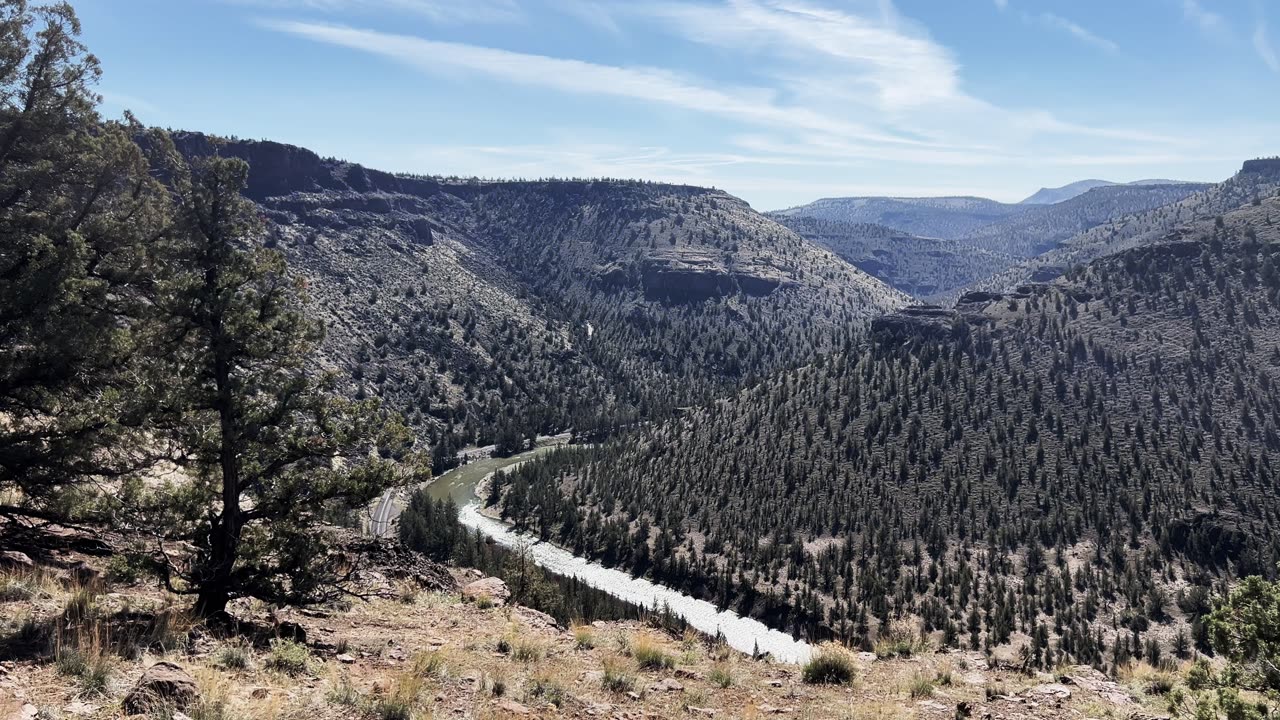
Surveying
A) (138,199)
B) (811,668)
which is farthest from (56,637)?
(811,668)

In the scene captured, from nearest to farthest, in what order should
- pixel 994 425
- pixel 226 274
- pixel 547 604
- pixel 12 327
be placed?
pixel 226 274
pixel 12 327
pixel 547 604
pixel 994 425

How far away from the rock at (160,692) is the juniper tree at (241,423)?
6.08 metres

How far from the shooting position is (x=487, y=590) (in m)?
27.0

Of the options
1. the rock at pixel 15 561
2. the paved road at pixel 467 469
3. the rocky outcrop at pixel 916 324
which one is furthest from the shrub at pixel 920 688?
the rocky outcrop at pixel 916 324

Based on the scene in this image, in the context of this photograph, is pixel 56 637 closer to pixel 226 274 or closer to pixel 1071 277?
pixel 226 274

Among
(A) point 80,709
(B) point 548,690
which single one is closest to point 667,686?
(B) point 548,690

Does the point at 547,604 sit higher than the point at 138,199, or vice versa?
the point at 138,199

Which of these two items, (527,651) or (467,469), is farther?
(467,469)

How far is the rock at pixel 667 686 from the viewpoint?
1550 cm

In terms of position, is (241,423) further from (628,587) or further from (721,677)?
(628,587)

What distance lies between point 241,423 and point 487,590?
13.4 m

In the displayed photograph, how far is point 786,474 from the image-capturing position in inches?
4594

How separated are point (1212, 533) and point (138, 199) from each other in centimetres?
11500

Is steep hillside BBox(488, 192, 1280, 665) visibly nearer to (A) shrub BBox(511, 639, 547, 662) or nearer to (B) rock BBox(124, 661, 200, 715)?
(A) shrub BBox(511, 639, 547, 662)
